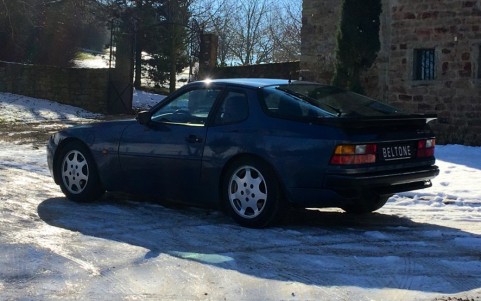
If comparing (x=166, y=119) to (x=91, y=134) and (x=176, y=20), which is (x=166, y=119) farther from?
(x=176, y=20)

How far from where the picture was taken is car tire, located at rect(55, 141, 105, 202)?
7.82m

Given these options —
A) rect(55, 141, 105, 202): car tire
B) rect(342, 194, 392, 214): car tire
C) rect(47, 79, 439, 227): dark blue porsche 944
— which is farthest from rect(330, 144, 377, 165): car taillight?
rect(55, 141, 105, 202): car tire

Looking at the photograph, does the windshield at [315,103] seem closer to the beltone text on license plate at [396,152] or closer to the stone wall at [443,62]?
the beltone text on license plate at [396,152]

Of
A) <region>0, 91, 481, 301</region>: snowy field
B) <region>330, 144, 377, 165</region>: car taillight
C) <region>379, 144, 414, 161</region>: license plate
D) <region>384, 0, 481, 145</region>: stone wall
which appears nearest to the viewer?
<region>0, 91, 481, 301</region>: snowy field

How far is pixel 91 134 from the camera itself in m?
7.80

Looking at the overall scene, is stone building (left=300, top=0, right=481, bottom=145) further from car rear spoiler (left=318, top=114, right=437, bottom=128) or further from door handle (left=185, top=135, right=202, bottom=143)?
door handle (left=185, top=135, right=202, bottom=143)

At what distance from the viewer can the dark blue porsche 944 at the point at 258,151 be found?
6.20 metres

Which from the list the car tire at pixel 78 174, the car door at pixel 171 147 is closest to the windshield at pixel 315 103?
the car door at pixel 171 147

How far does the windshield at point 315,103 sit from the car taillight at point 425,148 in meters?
0.41

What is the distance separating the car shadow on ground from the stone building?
725 centimetres

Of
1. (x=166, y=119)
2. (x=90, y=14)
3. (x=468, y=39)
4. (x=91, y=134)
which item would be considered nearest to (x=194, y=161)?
(x=166, y=119)

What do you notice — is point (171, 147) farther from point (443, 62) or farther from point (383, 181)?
point (443, 62)

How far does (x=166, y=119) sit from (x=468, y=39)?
8.57m

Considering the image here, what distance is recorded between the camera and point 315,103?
22.1 ft
